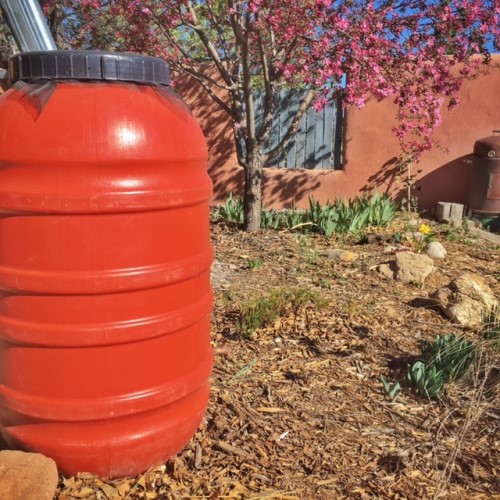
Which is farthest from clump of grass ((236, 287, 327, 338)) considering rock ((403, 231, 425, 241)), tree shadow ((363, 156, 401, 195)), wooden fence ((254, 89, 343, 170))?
wooden fence ((254, 89, 343, 170))

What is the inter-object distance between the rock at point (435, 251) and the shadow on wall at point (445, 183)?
2.37 metres

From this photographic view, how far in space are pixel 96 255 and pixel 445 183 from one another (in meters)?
6.91

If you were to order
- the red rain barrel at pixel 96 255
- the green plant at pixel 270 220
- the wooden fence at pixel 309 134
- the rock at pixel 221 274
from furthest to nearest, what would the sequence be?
the wooden fence at pixel 309 134 < the green plant at pixel 270 220 < the rock at pixel 221 274 < the red rain barrel at pixel 96 255

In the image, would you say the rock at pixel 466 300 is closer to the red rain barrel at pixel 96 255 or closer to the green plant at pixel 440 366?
the green plant at pixel 440 366

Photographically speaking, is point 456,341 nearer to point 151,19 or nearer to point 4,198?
point 4,198

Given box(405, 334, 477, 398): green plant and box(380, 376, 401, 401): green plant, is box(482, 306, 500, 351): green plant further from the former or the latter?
box(380, 376, 401, 401): green plant

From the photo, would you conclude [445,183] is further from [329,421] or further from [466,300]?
[329,421]

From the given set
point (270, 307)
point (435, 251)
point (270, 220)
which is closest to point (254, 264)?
point (270, 307)

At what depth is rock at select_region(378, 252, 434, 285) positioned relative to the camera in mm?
4980

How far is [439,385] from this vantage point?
119 inches

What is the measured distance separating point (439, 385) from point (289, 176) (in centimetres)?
556

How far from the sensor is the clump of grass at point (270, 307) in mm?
3784

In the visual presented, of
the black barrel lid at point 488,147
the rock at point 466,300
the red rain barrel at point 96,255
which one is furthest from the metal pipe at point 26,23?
the black barrel lid at point 488,147

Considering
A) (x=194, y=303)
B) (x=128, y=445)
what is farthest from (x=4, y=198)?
(x=128, y=445)
